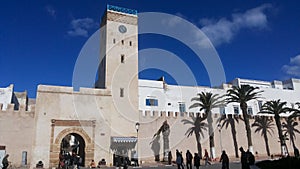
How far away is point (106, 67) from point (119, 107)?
383cm

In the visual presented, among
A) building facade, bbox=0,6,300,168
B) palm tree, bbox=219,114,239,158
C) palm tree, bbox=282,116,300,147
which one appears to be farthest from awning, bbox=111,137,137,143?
palm tree, bbox=282,116,300,147

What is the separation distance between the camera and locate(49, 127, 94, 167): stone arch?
71.8 feet

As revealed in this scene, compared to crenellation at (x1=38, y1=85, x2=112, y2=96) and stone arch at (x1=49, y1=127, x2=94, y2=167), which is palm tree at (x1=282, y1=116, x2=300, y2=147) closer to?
crenellation at (x1=38, y1=85, x2=112, y2=96)

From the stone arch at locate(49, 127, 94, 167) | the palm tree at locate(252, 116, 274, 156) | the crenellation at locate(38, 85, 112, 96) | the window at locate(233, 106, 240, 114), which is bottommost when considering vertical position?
the stone arch at locate(49, 127, 94, 167)

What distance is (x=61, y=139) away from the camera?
22469 millimetres

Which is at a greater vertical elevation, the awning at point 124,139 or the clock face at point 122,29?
the clock face at point 122,29

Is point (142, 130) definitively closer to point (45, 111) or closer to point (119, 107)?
point (119, 107)

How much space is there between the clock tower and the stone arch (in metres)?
3.89

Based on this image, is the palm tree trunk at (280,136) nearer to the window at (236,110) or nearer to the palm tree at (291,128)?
the palm tree at (291,128)

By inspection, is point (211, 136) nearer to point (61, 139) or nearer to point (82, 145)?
point (82, 145)

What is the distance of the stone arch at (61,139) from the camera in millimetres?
21891

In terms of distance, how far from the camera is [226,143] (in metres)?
29.0

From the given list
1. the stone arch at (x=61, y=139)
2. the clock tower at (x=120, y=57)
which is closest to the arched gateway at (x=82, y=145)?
the stone arch at (x=61, y=139)

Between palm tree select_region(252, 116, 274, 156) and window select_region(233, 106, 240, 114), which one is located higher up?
window select_region(233, 106, 240, 114)
